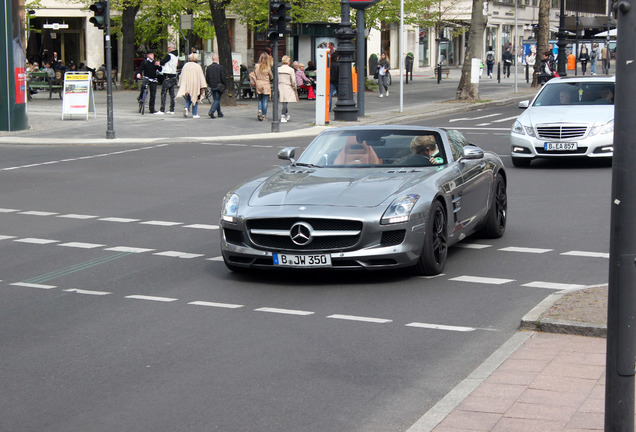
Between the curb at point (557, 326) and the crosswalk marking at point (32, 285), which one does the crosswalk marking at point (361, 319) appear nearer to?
the curb at point (557, 326)

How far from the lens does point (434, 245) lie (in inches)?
377

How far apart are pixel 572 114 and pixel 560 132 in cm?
50

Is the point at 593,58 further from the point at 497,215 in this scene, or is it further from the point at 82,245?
the point at 82,245

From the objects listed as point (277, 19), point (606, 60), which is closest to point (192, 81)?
point (277, 19)

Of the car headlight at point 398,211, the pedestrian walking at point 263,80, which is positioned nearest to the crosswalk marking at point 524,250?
the car headlight at point 398,211

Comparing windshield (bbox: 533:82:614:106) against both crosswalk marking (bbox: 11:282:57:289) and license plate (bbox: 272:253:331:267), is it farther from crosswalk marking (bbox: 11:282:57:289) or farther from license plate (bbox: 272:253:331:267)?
crosswalk marking (bbox: 11:282:57:289)

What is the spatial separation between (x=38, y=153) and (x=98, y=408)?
Answer: 18172mm

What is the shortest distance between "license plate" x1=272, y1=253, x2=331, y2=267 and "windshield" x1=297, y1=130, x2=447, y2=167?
1714 millimetres

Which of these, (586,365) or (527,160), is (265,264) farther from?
(527,160)

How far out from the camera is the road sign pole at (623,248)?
14.2ft

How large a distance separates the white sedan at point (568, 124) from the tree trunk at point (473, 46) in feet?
61.8

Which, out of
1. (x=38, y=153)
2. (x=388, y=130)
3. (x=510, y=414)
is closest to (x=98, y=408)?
(x=510, y=414)

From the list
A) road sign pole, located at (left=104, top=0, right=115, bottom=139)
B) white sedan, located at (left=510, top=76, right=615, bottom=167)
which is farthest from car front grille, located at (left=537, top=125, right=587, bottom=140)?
road sign pole, located at (left=104, top=0, right=115, bottom=139)

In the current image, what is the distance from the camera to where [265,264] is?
9.31m
